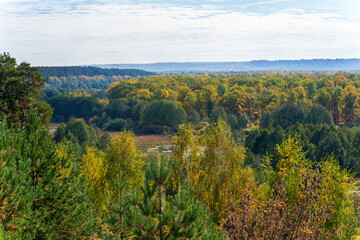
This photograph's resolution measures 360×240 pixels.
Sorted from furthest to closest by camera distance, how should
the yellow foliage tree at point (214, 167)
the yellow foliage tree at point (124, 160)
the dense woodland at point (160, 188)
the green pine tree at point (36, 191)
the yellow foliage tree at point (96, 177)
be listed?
the yellow foliage tree at point (124, 160), the yellow foliage tree at point (96, 177), the yellow foliage tree at point (214, 167), the green pine tree at point (36, 191), the dense woodland at point (160, 188)

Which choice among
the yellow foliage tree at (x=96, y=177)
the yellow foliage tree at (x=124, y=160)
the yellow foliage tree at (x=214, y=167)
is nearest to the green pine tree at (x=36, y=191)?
the yellow foliage tree at (x=214, y=167)

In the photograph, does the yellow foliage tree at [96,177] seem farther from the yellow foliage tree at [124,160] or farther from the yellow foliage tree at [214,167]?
the yellow foliage tree at [214,167]

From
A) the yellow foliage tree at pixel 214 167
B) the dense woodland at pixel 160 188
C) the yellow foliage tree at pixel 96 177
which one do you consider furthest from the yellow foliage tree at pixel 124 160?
the yellow foliage tree at pixel 214 167

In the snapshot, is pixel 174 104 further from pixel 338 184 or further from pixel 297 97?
pixel 338 184

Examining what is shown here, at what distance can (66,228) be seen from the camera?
16156mm

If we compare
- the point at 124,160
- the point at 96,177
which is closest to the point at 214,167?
the point at 124,160

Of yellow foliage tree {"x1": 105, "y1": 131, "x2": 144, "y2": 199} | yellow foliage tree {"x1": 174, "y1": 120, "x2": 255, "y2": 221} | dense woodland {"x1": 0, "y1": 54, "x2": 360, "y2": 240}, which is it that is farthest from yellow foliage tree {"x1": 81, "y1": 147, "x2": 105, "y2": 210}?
yellow foliage tree {"x1": 174, "y1": 120, "x2": 255, "y2": 221}

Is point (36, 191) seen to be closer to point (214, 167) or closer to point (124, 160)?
point (214, 167)

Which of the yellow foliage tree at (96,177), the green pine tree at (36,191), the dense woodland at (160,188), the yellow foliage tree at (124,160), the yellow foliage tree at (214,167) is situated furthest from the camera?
the yellow foliage tree at (124,160)

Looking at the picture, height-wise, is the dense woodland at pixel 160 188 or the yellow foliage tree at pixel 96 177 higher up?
the dense woodland at pixel 160 188

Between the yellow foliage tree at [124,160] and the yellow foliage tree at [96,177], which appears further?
the yellow foliage tree at [124,160]

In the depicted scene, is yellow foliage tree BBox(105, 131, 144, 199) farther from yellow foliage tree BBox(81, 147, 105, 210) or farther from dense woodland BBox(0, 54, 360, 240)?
yellow foliage tree BBox(81, 147, 105, 210)

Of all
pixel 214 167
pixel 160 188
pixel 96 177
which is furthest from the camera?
pixel 96 177

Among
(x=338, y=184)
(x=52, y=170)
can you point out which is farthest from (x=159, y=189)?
(x=338, y=184)
